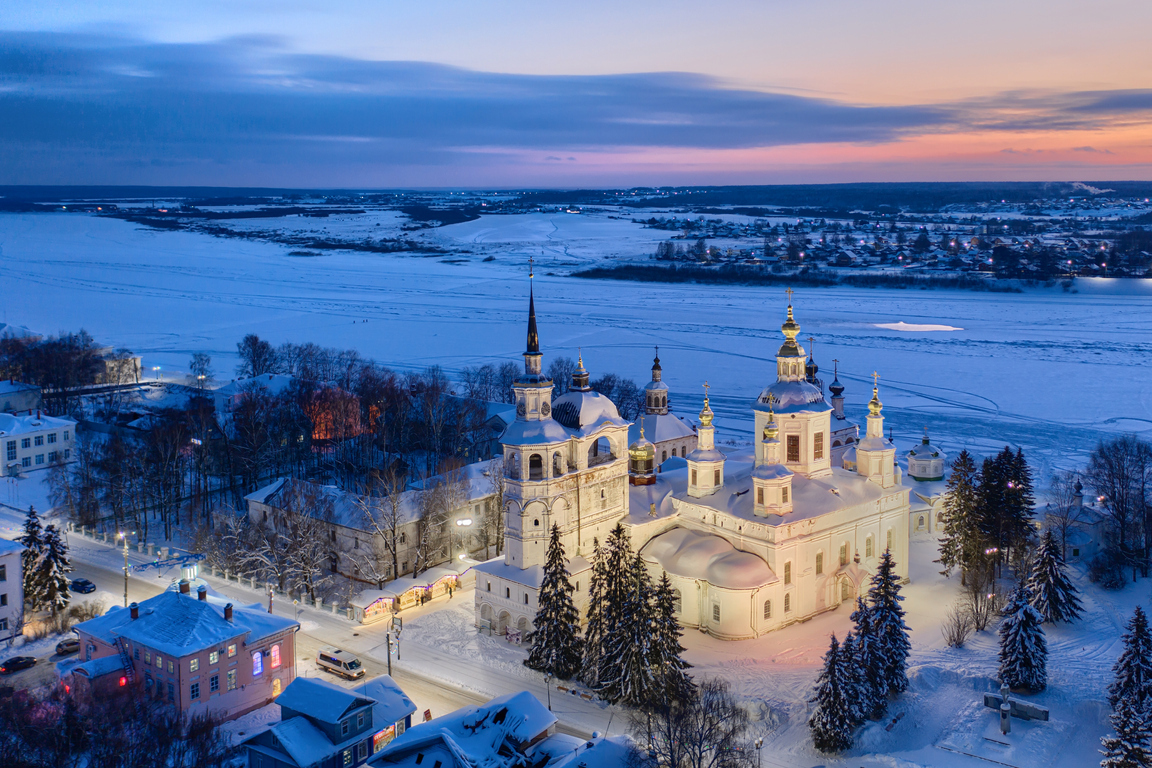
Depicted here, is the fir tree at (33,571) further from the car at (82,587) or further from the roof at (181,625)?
the roof at (181,625)

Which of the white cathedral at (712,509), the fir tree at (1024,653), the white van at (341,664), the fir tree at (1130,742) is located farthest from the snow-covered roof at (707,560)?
the fir tree at (1130,742)

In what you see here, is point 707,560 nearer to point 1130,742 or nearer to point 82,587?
point 1130,742

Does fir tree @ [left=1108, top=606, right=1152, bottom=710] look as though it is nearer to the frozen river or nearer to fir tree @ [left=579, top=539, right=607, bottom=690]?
fir tree @ [left=579, top=539, right=607, bottom=690]

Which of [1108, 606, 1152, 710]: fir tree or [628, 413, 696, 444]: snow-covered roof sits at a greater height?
[628, 413, 696, 444]: snow-covered roof

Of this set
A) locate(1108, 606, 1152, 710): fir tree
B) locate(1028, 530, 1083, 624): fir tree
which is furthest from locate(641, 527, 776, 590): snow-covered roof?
locate(1108, 606, 1152, 710): fir tree

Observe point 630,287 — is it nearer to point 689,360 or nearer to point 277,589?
point 689,360

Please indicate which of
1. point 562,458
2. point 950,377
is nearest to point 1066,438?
point 950,377

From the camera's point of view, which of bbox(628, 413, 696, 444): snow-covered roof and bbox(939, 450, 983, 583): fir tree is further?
bbox(628, 413, 696, 444): snow-covered roof
